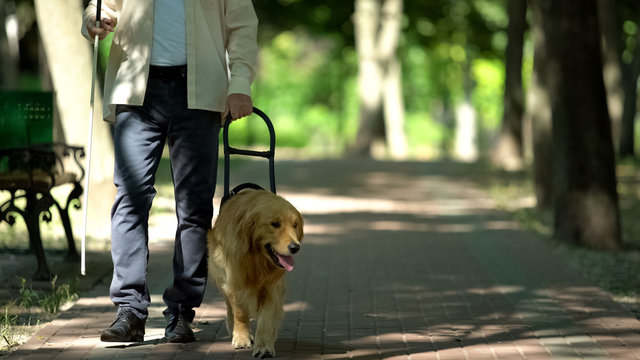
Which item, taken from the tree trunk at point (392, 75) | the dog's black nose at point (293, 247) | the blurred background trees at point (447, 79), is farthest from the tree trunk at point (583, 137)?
the tree trunk at point (392, 75)

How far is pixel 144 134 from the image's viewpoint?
18.7ft

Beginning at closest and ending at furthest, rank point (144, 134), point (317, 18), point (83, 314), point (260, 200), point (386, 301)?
point (260, 200) < point (144, 134) < point (83, 314) < point (386, 301) < point (317, 18)

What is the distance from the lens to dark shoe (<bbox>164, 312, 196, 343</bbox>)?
5.80 m

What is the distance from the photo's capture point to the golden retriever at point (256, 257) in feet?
16.9

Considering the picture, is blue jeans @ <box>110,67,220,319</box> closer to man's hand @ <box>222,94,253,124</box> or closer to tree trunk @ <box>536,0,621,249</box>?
man's hand @ <box>222,94,253,124</box>

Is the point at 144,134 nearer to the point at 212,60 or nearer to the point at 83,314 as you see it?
the point at 212,60

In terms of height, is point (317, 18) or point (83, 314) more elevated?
point (317, 18)

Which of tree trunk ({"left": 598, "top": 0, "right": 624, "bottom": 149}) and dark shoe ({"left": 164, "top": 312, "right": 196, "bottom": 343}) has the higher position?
tree trunk ({"left": 598, "top": 0, "right": 624, "bottom": 149})

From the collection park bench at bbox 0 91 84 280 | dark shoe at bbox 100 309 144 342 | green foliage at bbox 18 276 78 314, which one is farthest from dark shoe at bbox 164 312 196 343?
park bench at bbox 0 91 84 280

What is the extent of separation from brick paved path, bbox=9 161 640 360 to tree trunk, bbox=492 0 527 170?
7.95m

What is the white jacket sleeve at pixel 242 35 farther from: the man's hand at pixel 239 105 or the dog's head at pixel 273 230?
the dog's head at pixel 273 230

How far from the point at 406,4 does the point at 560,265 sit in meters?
28.9

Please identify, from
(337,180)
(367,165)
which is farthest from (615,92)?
(337,180)

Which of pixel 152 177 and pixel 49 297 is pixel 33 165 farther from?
pixel 152 177
